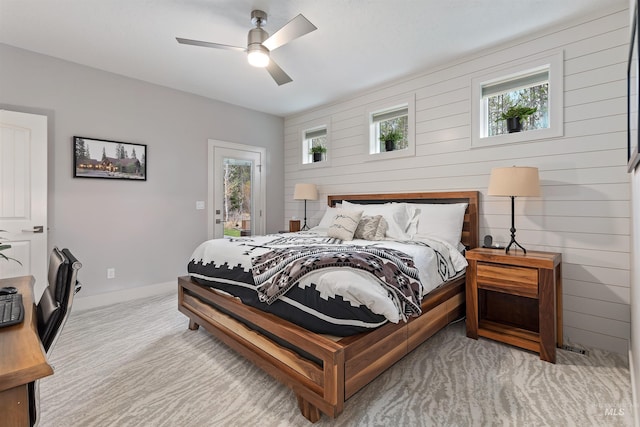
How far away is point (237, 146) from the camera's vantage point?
477 centimetres

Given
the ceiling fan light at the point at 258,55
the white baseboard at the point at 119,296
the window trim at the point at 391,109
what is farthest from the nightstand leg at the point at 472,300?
the white baseboard at the point at 119,296

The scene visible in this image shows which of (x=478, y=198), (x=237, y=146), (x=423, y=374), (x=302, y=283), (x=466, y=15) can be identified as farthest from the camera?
(x=237, y=146)

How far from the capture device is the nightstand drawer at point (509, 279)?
234 cm

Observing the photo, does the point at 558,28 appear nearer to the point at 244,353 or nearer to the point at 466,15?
the point at 466,15

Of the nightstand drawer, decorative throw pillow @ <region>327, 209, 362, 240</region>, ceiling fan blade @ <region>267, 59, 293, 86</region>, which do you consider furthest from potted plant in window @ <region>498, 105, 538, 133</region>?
ceiling fan blade @ <region>267, 59, 293, 86</region>

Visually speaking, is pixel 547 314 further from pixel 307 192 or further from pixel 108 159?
pixel 108 159

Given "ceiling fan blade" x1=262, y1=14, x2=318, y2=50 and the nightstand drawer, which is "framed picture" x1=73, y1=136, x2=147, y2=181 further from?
the nightstand drawer

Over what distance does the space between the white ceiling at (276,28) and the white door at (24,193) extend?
85cm

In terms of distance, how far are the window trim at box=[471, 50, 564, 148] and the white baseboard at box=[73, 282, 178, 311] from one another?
416 cm

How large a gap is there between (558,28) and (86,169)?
4.95 metres

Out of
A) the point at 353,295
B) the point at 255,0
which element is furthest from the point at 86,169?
the point at 353,295

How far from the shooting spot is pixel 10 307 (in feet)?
3.90

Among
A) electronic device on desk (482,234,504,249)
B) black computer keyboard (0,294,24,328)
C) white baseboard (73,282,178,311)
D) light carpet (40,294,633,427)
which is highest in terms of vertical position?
electronic device on desk (482,234,504,249)

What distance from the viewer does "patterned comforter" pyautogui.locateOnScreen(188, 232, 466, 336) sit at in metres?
1.67
